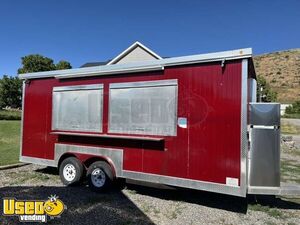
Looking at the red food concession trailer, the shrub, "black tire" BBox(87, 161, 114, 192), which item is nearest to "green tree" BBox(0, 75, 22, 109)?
the shrub

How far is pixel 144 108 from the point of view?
5.98 m

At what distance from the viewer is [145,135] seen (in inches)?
234

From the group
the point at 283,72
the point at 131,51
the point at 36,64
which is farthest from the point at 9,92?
the point at 283,72

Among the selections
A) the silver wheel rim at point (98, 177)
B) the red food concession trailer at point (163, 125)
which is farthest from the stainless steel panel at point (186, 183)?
the silver wheel rim at point (98, 177)

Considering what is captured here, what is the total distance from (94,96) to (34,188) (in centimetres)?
256

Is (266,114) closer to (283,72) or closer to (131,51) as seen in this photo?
(131,51)

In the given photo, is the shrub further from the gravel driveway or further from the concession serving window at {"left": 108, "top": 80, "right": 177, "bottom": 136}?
the concession serving window at {"left": 108, "top": 80, "right": 177, "bottom": 136}

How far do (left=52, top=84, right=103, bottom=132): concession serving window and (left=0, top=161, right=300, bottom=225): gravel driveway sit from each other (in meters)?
1.49

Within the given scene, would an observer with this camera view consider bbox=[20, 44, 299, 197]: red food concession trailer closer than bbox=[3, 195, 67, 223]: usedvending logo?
No

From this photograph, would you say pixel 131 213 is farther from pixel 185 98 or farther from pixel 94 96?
pixel 94 96

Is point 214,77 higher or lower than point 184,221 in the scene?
higher

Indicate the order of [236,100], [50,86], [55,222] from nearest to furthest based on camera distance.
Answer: [55,222] < [236,100] < [50,86]

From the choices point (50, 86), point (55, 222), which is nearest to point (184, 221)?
A: point (55, 222)

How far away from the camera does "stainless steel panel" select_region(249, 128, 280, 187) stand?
198 inches
